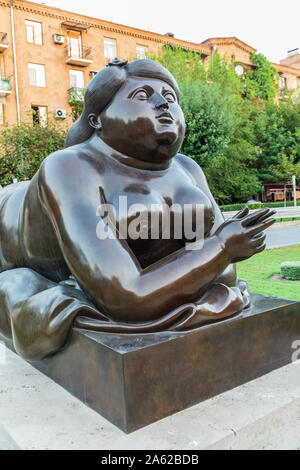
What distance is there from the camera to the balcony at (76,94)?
73.0 feet

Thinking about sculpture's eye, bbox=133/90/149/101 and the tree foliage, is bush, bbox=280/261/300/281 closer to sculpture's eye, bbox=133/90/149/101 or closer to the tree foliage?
sculpture's eye, bbox=133/90/149/101

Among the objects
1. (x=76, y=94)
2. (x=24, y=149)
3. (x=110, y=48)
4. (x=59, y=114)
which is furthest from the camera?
(x=110, y=48)

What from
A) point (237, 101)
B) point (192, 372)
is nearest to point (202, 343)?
point (192, 372)

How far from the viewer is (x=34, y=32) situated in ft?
72.4

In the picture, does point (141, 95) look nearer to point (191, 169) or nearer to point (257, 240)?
point (191, 169)

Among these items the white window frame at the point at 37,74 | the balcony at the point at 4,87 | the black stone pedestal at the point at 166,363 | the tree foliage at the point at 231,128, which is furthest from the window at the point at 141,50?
the black stone pedestal at the point at 166,363

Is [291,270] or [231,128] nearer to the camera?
[291,270]

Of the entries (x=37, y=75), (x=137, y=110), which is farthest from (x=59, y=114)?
(x=137, y=110)

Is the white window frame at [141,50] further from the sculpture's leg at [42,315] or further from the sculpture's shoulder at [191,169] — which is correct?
the sculpture's leg at [42,315]

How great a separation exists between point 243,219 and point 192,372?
0.79 meters

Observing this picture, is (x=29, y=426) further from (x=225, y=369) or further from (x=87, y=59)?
(x=87, y=59)

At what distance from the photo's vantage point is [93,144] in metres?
2.31

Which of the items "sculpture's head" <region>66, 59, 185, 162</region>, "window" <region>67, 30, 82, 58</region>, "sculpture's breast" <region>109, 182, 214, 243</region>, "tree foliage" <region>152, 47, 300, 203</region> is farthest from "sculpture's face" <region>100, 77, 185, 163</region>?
"window" <region>67, 30, 82, 58</region>

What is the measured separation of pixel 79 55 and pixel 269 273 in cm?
2105
